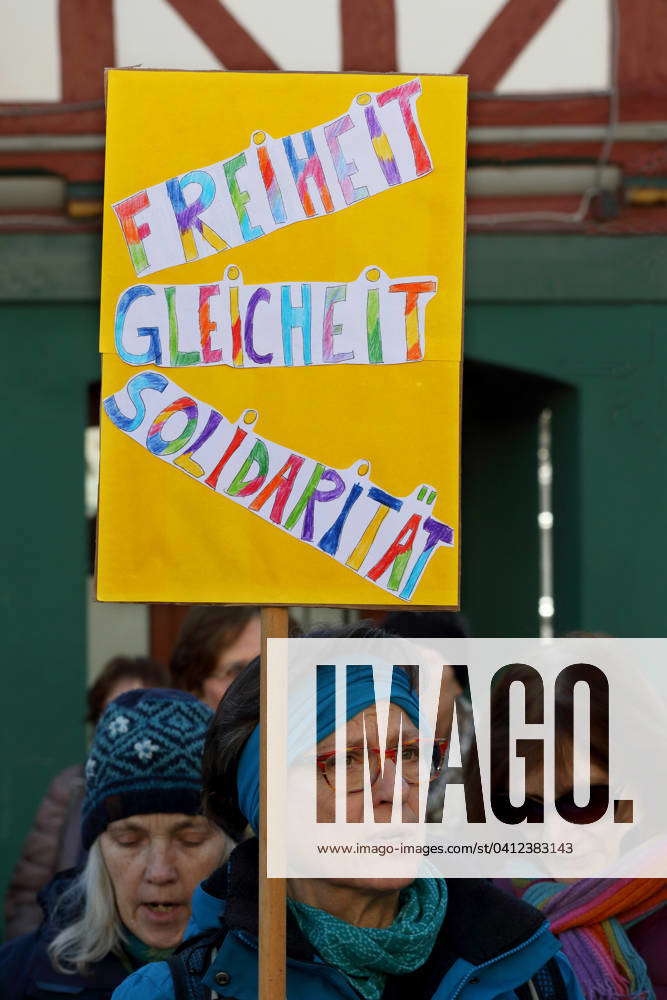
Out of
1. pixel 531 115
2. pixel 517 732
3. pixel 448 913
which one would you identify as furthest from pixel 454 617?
pixel 531 115

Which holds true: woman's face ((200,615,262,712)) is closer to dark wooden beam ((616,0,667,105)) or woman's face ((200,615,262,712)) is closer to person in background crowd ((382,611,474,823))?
person in background crowd ((382,611,474,823))

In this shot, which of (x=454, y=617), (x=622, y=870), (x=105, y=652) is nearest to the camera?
(x=622, y=870)

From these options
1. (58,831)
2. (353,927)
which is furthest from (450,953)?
(58,831)

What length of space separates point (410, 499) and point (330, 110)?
1.76 ft

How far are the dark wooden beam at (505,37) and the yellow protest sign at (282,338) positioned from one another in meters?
3.68

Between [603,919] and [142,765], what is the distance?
0.81 metres

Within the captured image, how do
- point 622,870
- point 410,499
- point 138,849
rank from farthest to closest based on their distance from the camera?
1. point 138,849
2. point 622,870
3. point 410,499

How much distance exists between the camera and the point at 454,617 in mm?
3812

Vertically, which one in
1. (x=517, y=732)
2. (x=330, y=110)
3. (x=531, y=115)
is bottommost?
→ (x=517, y=732)

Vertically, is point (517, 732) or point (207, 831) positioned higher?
point (517, 732)

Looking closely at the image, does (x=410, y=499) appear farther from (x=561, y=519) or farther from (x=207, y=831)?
(x=561, y=519)

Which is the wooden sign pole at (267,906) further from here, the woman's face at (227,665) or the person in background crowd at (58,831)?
the person in background crowd at (58,831)

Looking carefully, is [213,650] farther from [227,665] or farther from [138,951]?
[138,951]

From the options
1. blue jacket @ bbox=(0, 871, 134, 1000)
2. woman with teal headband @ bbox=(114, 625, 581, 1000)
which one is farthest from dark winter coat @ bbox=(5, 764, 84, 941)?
woman with teal headband @ bbox=(114, 625, 581, 1000)
